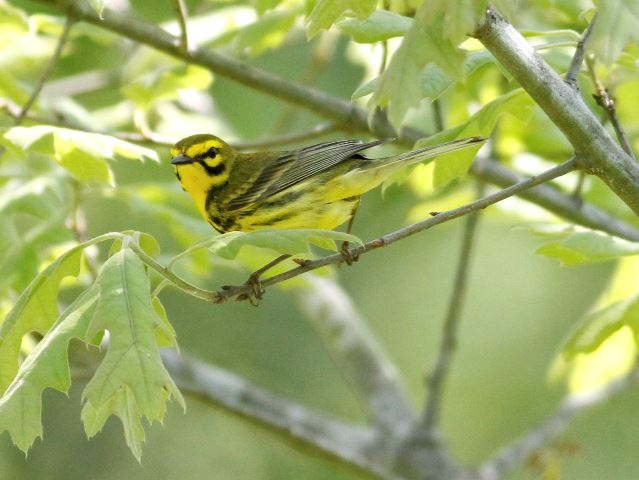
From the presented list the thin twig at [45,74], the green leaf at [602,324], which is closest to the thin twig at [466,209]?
the green leaf at [602,324]

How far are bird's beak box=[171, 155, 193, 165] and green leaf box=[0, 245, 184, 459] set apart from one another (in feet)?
6.06

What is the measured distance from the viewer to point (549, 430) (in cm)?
462

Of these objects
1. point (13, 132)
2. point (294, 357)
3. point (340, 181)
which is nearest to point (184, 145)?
point (340, 181)

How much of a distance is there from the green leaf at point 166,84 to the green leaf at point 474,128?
4.29 ft

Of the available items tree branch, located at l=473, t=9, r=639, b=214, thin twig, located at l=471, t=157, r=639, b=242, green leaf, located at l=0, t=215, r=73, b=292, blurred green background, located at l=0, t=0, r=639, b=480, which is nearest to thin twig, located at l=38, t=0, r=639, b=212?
tree branch, located at l=473, t=9, r=639, b=214

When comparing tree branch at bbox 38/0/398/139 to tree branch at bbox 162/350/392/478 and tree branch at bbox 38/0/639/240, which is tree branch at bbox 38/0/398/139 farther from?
tree branch at bbox 162/350/392/478

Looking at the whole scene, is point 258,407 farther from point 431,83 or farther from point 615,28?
point 615,28

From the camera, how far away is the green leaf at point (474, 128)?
267 centimetres

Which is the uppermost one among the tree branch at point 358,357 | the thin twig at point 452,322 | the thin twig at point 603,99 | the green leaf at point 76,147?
the thin twig at point 603,99

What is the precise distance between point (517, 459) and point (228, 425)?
4.39 metres

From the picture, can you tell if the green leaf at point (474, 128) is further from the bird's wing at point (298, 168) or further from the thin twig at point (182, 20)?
the thin twig at point (182, 20)

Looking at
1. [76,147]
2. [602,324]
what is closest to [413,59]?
[602,324]

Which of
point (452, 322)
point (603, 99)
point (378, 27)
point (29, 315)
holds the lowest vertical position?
point (452, 322)

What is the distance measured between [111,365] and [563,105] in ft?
3.55
